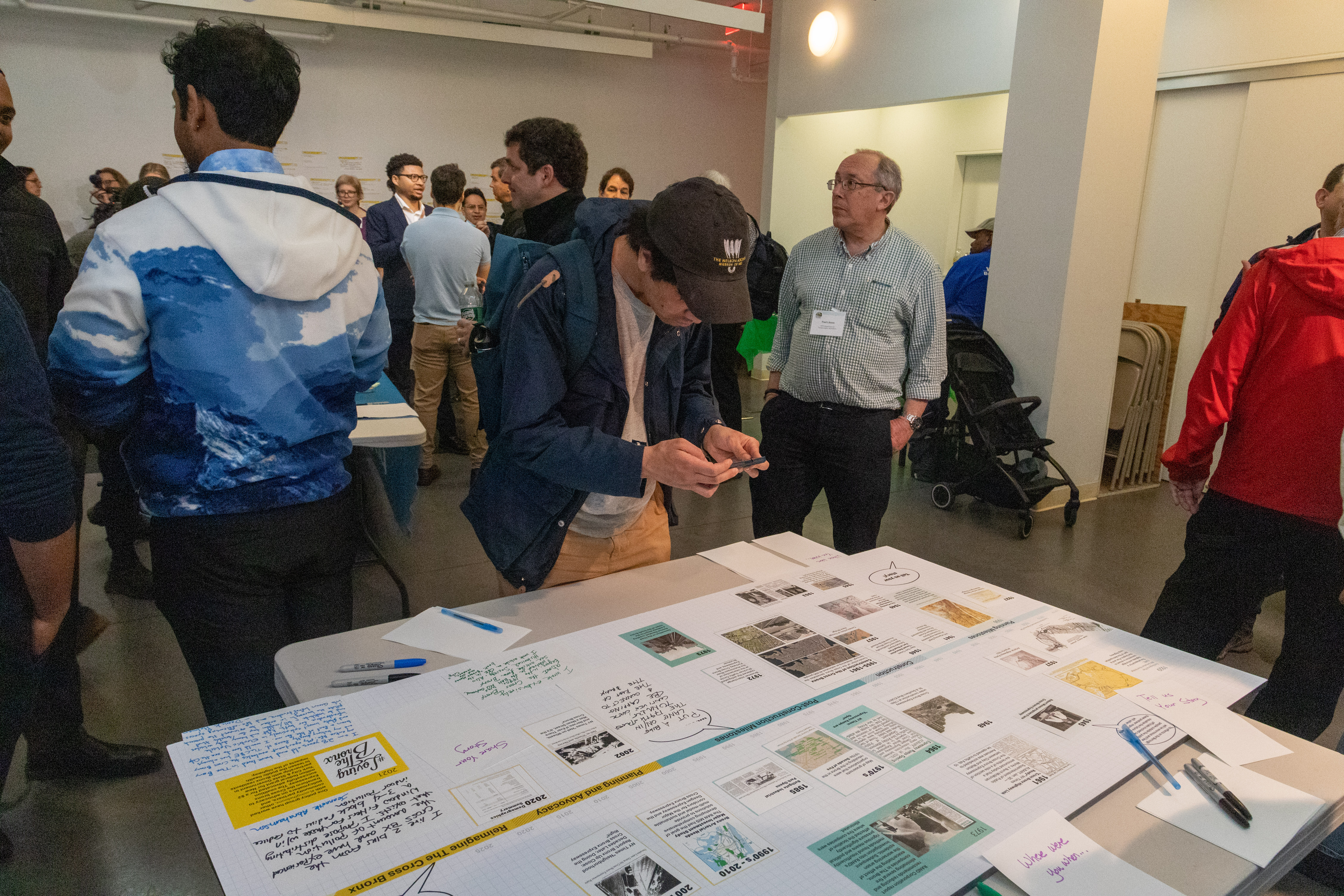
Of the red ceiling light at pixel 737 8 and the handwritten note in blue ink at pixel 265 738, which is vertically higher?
the red ceiling light at pixel 737 8

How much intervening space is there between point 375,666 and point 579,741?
365 mm

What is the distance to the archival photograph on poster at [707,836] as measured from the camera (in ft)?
2.68

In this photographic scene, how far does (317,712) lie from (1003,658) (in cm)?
99

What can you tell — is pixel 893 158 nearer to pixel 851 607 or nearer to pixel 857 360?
pixel 857 360

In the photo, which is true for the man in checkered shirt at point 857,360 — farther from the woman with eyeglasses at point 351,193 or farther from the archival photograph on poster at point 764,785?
the woman with eyeglasses at point 351,193

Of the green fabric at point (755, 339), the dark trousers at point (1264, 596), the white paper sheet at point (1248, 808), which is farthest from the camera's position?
the green fabric at point (755, 339)

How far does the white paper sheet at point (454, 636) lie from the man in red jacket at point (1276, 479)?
5.52ft

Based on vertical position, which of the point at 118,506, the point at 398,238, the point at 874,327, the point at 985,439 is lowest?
the point at 118,506

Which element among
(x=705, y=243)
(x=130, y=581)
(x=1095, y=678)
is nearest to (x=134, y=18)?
(x=130, y=581)

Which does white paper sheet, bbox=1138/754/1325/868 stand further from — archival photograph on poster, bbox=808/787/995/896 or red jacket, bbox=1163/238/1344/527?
red jacket, bbox=1163/238/1344/527

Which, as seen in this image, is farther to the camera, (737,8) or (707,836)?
(737,8)

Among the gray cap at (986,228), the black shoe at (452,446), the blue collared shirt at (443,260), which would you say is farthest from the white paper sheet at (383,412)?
the gray cap at (986,228)

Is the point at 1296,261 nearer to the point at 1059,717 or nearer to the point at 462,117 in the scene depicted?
the point at 1059,717

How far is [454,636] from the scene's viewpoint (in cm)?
130
